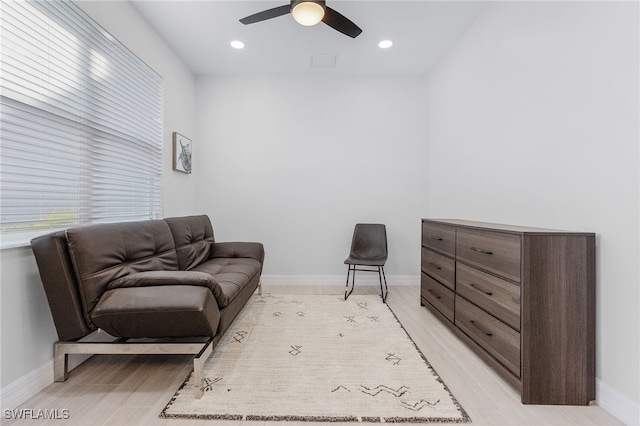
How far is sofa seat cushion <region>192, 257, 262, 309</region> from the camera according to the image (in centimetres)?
204

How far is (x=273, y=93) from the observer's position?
13.0ft

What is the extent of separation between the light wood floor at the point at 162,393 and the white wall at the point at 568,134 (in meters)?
0.46

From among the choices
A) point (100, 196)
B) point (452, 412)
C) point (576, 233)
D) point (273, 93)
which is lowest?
point (452, 412)

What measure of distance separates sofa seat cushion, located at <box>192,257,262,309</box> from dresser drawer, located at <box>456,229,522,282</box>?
1.75m

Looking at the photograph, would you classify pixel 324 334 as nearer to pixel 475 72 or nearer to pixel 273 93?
pixel 475 72

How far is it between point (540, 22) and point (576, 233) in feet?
4.88

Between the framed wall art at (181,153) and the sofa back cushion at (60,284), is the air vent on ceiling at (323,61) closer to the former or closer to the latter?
the framed wall art at (181,153)

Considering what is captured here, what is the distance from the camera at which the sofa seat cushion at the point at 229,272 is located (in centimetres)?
204

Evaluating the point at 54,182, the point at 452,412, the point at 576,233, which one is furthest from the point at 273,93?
the point at 452,412

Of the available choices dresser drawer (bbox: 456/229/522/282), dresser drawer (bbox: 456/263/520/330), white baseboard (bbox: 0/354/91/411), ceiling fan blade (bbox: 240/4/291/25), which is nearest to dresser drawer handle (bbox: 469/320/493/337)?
dresser drawer (bbox: 456/263/520/330)

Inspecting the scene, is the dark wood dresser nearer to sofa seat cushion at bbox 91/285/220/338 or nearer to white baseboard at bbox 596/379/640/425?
white baseboard at bbox 596/379/640/425

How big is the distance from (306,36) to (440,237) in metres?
2.42

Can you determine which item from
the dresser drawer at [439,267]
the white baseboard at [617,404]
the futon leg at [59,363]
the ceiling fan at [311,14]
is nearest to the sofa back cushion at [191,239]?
the futon leg at [59,363]

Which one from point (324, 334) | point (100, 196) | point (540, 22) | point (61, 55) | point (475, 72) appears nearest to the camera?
point (61, 55)
